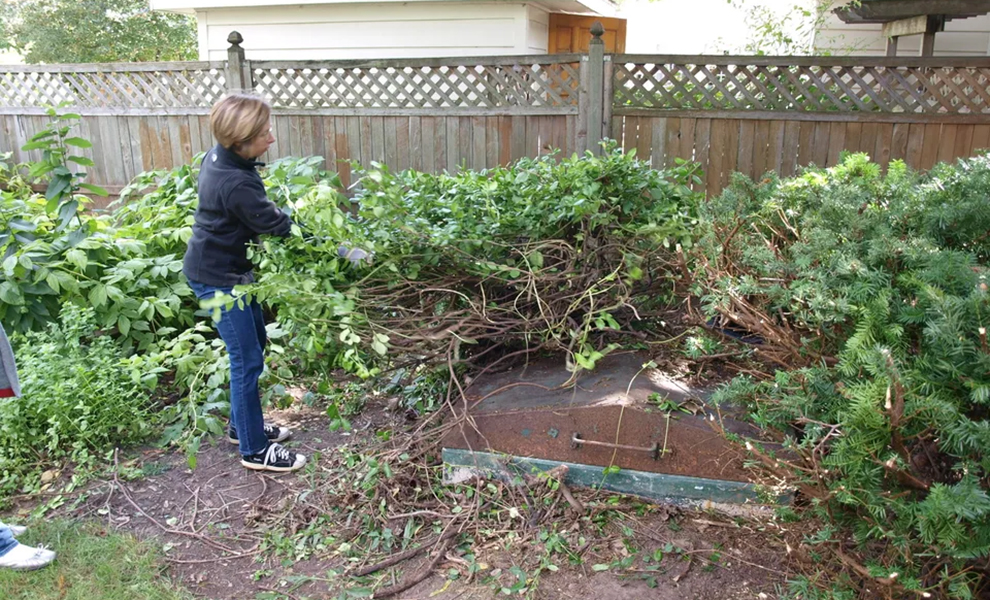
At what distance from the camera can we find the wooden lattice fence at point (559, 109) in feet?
21.4

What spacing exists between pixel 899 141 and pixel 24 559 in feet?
22.2

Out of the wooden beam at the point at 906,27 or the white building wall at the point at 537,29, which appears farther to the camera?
the white building wall at the point at 537,29

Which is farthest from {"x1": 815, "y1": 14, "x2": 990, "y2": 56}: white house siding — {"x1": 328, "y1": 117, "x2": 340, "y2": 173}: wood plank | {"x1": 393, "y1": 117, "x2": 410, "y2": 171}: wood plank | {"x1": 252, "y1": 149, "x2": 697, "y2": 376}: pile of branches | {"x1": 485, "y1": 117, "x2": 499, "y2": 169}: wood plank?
{"x1": 252, "y1": 149, "x2": 697, "y2": 376}: pile of branches

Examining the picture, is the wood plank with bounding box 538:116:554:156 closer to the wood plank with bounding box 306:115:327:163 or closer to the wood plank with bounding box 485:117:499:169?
the wood plank with bounding box 485:117:499:169

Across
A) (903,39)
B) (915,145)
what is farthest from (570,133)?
(903,39)

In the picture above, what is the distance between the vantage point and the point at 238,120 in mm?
3475

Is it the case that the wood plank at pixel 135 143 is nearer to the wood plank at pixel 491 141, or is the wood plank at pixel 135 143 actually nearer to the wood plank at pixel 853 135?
the wood plank at pixel 491 141

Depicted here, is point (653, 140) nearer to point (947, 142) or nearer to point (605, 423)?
point (947, 142)

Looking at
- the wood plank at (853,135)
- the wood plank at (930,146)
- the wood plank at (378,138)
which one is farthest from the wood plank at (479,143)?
the wood plank at (930,146)

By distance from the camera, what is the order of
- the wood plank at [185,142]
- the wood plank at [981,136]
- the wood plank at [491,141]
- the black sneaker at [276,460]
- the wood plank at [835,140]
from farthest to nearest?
the wood plank at [185,142] < the wood plank at [491,141] < the wood plank at [835,140] < the wood plank at [981,136] < the black sneaker at [276,460]

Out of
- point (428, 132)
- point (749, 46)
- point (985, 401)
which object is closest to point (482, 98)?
point (428, 132)

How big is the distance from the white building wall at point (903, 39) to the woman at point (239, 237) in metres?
7.43

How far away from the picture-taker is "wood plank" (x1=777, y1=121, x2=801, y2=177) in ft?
21.9

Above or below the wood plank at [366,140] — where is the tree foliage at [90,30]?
above
